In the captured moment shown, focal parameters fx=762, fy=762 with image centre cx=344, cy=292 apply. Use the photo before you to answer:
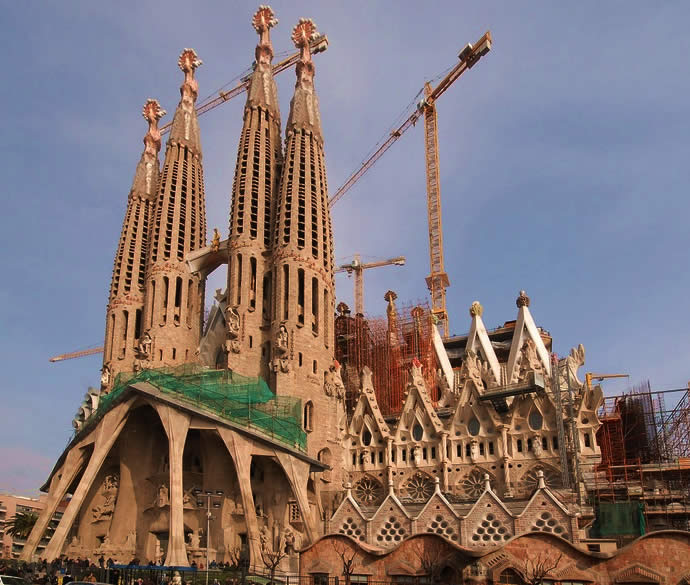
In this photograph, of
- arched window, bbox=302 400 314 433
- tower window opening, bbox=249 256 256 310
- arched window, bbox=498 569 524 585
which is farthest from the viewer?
tower window opening, bbox=249 256 256 310

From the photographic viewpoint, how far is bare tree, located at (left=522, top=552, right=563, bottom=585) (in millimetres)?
23788

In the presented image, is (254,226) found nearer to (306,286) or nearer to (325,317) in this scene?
(306,286)

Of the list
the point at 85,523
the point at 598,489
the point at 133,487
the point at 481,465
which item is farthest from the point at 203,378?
the point at 598,489

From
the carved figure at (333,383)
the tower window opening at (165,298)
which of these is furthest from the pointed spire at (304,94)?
the carved figure at (333,383)

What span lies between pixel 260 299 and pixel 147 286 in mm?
10315

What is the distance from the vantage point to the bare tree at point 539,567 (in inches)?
937

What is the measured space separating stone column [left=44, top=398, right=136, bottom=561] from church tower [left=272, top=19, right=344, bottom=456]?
8899mm

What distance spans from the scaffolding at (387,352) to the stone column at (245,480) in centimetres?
1746

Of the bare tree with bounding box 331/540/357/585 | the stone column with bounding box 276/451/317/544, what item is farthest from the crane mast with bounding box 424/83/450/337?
the bare tree with bounding box 331/540/357/585

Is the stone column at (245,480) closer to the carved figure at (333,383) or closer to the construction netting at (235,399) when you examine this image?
the construction netting at (235,399)

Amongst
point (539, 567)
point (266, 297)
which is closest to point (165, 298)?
point (266, 297)

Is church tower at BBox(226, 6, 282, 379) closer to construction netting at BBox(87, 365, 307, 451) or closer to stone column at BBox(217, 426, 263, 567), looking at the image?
construction netting at BBox(87, 365, 307, 451)

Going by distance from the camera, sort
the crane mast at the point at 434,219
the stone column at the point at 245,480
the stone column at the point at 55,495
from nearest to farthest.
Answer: the stone column at the point at 245,480
the stone column at the point at 55,495
the crane mast at the point at 434,219

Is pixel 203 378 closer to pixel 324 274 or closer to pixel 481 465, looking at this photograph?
pixel 324 274
